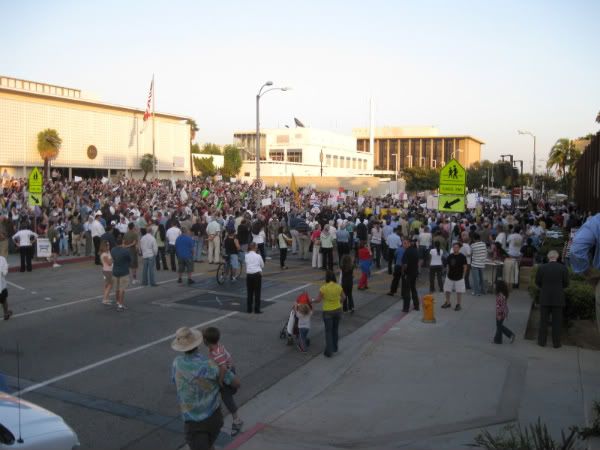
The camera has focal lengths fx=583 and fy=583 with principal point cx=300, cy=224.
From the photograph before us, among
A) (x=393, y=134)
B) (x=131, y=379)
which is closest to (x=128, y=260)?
(x=131, y=379)

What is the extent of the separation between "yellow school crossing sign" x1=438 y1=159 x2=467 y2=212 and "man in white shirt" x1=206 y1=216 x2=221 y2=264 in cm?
850

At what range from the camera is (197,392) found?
501 centimetres

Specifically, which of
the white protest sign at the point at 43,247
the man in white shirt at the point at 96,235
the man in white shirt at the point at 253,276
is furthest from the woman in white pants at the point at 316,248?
the white protest sign at the point at 43,247

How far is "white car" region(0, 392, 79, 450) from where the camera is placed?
4.50 m

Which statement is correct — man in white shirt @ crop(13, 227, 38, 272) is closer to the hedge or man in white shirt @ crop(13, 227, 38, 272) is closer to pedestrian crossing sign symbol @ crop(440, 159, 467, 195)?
pedestrian crossing sign symbol @ crop(440, 159, 467, 195)

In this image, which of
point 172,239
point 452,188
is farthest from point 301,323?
point 172,239

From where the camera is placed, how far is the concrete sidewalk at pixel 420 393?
6.69m

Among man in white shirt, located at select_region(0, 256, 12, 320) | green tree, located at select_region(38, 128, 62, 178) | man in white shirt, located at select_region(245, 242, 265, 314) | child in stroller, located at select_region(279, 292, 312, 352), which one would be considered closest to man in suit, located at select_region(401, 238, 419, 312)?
man in white shirt, located at select_region(245, 242, 265, 314)

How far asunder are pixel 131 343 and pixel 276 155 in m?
97.0

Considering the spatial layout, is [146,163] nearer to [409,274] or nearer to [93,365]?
[409,274]

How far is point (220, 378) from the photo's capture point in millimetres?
5203

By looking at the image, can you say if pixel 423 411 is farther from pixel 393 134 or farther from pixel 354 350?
pixel 393 134

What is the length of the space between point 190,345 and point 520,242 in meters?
13.7

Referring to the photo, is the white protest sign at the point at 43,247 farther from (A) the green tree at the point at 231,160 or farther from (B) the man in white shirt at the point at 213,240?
(A) the green tree at the point at 231,160
